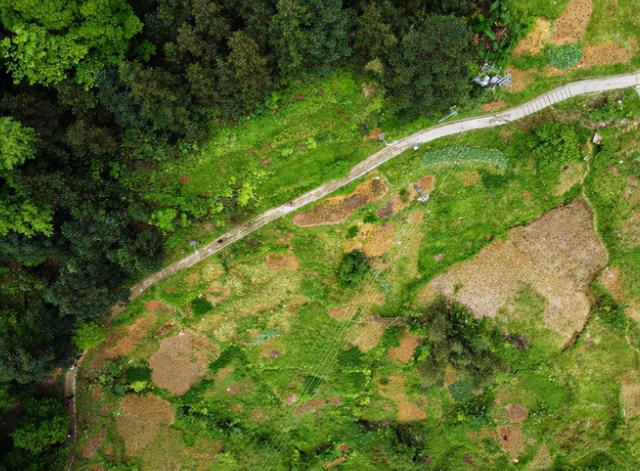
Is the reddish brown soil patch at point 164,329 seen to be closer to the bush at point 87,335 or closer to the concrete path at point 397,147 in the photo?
the concrete path at point 397,147

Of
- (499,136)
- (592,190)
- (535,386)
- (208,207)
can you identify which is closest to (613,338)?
(535,386)

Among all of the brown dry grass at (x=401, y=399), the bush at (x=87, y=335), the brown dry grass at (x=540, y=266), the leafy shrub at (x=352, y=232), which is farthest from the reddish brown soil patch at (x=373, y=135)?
the bush at (x=87, y=335)

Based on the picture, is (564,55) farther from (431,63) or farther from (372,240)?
(372,240)

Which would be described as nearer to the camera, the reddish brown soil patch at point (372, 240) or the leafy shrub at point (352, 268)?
the leafy shrub at point (352, 268)

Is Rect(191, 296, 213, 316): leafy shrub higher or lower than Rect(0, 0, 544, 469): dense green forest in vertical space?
lower

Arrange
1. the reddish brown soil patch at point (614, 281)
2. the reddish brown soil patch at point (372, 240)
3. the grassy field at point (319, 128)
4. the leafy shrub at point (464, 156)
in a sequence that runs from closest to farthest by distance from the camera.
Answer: the grassy field at point (319, 128), the leafy shrub at point (464, 156), the reddish brown soil patch at point (372, 240), the reddish brown soil patch at point (614, 281)

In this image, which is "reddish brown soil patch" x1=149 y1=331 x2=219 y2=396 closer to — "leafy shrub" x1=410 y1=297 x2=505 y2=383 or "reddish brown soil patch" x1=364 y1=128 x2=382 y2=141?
"leafy shrub" x1=410 y1=297 x2=505 y2=383

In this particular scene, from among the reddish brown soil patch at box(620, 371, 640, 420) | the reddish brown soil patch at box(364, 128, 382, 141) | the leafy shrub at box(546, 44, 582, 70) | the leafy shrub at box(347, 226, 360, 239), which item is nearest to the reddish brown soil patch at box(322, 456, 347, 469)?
the leafy shrub at box(347, 226, 360, 239)

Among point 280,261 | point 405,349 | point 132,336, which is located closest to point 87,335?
point 132,336
